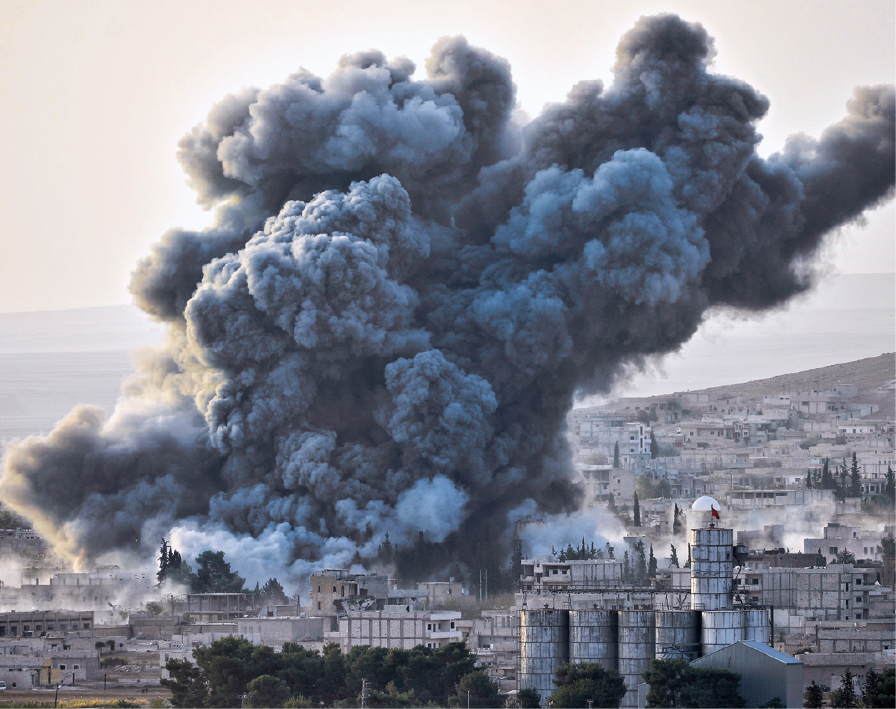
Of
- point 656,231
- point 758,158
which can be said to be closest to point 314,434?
point 656,231

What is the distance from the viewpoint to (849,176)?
313 ft

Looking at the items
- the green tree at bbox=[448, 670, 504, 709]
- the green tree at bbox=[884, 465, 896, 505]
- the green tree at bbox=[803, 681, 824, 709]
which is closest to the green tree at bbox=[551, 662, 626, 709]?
the green tree at bbox=[448, 670, 504, 709]

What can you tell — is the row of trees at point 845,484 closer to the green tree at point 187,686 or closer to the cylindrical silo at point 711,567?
the green tree at point 187,686

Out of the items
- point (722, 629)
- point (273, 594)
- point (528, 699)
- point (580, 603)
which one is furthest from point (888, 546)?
point (722, 629)

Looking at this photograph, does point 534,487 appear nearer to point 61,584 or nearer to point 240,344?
point 240,344

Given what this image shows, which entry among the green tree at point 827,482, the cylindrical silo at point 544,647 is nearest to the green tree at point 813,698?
the cylindrical silo at point 544,647

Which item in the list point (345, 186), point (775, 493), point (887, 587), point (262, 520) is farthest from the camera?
point (775, 493)

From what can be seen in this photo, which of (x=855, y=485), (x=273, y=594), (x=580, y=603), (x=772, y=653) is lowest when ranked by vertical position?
(x=772, y=653)

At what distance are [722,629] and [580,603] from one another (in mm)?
10137

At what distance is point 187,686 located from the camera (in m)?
59.9

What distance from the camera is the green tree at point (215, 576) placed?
8012 centimetres

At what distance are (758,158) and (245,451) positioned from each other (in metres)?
25.2

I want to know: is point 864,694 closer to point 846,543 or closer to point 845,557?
point 845,557

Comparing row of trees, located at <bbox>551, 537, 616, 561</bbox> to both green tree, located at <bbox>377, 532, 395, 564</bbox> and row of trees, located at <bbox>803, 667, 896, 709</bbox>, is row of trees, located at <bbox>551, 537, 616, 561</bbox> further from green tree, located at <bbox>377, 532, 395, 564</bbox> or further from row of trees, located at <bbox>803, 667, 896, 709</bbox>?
row of trees, located at <bbox>803, 667, 896, 709</bbox>
